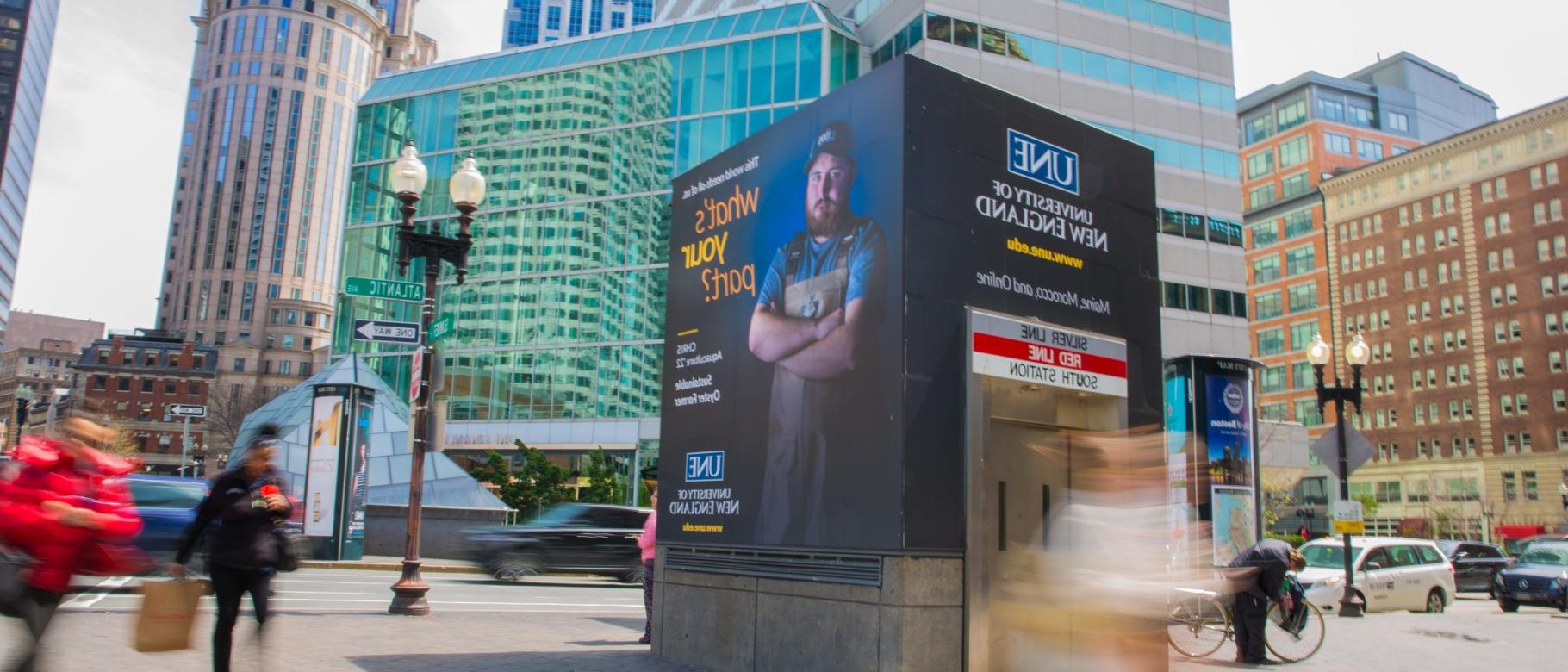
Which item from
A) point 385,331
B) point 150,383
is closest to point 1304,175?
point 385,331

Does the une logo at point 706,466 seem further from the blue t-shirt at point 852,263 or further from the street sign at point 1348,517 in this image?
the street sign at point 1348,517

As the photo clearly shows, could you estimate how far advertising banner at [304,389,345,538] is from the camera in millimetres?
22531

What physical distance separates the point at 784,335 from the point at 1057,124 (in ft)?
9.88

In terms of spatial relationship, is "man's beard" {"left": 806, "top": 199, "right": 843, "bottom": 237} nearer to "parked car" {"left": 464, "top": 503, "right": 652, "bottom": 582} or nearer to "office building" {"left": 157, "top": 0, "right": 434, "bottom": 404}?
"parked car" {"left": 464, "top": 503, "right": 652, "bottom": 582}

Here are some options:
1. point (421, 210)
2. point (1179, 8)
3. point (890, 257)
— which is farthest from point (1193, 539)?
point (421, 210)

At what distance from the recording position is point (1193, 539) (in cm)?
1939

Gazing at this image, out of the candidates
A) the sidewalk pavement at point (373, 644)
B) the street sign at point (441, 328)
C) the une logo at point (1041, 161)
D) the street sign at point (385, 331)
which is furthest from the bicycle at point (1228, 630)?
the street sign at point (385, 331)

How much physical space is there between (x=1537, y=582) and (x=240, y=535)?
81.3ft

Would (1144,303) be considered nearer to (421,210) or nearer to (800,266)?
(800,266)

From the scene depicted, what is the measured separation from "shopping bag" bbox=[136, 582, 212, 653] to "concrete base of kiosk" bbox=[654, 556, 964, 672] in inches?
155

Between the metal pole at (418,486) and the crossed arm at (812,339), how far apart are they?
656cm

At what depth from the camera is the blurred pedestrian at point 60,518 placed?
5715 millimetres

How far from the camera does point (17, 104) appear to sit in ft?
419

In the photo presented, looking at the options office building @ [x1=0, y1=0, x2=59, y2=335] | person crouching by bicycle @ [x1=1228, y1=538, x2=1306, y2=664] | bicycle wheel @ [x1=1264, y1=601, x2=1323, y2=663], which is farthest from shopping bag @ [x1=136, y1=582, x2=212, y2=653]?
office building @ [x1=0, y1=0, x2=59, y2=335]
